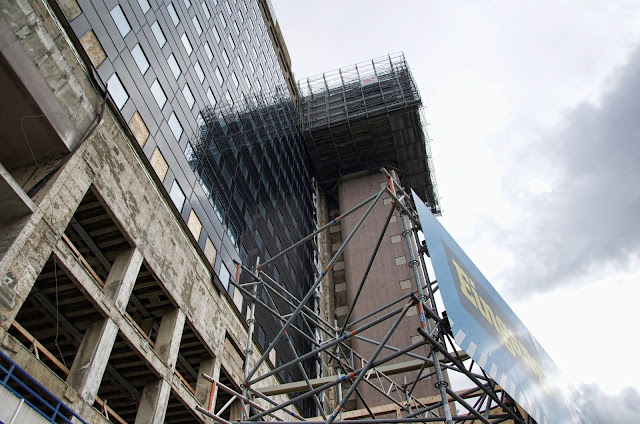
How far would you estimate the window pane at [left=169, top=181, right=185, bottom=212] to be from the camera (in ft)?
65.8

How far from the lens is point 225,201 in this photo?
2611 cm

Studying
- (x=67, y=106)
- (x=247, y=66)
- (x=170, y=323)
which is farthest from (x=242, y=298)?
(x=247, y=66)

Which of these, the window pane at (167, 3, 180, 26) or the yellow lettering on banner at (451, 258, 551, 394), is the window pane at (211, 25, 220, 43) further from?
the yellow lettering on banner at (451, 258, 551, 394)

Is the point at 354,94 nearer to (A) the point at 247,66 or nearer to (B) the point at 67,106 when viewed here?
(A) the point at 247,66

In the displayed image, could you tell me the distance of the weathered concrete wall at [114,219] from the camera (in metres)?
11.6

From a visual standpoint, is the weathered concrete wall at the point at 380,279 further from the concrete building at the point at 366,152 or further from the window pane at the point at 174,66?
the window pane at the point at 174,66

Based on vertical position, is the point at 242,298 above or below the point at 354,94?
below

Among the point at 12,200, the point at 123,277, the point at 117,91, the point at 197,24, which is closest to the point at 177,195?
the point at 117,91

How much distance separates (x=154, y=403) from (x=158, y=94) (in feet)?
43.7

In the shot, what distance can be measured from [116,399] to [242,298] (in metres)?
7.27

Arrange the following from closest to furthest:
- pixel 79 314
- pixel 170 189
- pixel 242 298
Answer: pixel 79 314 → pixel 170 189 → pixel 242 298

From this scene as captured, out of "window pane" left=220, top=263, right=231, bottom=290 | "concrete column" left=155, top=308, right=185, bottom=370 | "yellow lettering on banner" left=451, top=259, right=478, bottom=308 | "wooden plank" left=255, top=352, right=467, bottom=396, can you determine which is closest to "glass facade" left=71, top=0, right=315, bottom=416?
"window pane" left=220, top=263, right=231, bottom=290

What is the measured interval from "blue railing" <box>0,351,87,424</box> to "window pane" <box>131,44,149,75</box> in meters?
13.9

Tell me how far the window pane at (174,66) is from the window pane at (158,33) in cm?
78
